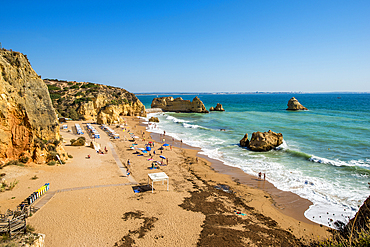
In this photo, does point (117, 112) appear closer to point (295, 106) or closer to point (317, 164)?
point (317, 164)

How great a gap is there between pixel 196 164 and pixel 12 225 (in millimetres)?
16928

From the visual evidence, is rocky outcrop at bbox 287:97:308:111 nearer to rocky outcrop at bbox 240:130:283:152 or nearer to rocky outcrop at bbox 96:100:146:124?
rocky outcrop at bbox 96:100:146:124

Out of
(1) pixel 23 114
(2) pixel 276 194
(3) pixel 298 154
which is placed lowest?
(2) pixel 276 194

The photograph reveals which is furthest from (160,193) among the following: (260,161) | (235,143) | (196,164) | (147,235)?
(235,143)

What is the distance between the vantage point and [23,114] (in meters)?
16.6

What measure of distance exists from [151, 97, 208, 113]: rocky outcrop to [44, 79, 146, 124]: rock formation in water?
2166 centimetres

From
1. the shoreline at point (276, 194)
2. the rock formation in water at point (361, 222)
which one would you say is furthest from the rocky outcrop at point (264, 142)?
the rock formation in water at point (361, 222)

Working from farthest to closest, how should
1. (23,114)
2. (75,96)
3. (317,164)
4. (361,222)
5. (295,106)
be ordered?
1. (295,106)
2. (75,96)
3. (317,164)
4. (23,114)
5. (361,222)

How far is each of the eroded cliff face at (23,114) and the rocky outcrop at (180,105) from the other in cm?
6461

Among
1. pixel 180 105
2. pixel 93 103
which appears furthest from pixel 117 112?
pixel 180 105

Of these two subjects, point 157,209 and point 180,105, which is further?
point 180,105

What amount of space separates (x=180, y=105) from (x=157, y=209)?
7435 cm

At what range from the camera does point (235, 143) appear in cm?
3175

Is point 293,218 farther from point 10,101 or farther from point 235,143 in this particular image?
point 10,101
